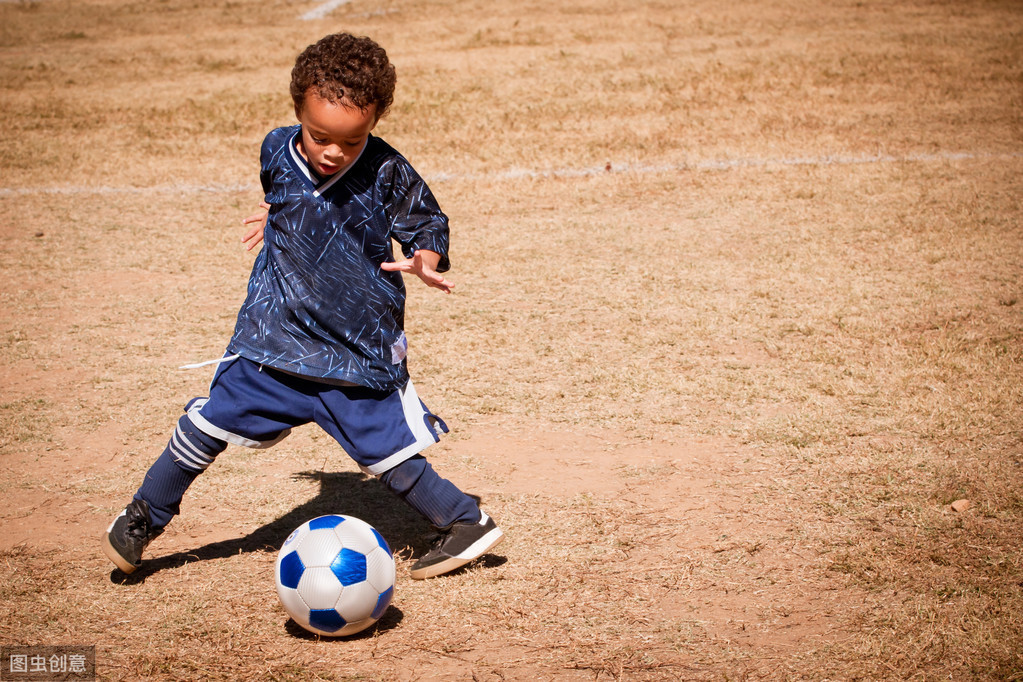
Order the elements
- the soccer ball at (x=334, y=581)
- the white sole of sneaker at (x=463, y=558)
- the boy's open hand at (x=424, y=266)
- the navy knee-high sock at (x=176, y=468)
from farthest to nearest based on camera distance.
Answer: the white sole of sneaker at (x=463, y=558), the navy knee-high sock at (x=176, y=468), the boy's open hand at (x=424, y=266), the soccer ball at (x=334, y=581)

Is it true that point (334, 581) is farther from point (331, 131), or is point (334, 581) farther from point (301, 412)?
point (331, 131)

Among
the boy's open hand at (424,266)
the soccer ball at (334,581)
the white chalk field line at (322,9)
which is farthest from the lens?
the white chalk field line at (322,9)

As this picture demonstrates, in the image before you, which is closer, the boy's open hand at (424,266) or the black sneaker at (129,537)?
the boy's open hand at (424,266)

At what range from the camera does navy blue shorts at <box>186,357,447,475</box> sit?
9.78 ft

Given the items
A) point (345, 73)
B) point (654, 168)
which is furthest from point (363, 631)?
point (654, 168)

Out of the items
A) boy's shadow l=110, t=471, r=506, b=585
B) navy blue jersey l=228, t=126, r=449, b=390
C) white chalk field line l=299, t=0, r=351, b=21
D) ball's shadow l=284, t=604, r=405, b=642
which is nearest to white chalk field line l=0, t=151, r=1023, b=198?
boy's shadow l=110, t=471, r=506, b=585

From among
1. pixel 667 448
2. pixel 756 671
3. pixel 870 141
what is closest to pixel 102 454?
pixel 667 448

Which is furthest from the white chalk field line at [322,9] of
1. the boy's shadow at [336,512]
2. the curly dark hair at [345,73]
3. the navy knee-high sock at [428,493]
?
the navy knee-high sock at [428,493]

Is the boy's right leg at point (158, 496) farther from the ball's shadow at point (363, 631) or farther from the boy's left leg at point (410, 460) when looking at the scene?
the ball's shadow at point (363, 631)

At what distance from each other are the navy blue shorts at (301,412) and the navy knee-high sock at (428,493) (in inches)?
2.1

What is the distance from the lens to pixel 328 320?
2959mm

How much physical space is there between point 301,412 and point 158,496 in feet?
1.88

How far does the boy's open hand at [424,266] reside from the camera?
2916 millimetres

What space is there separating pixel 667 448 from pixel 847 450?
77 cm
